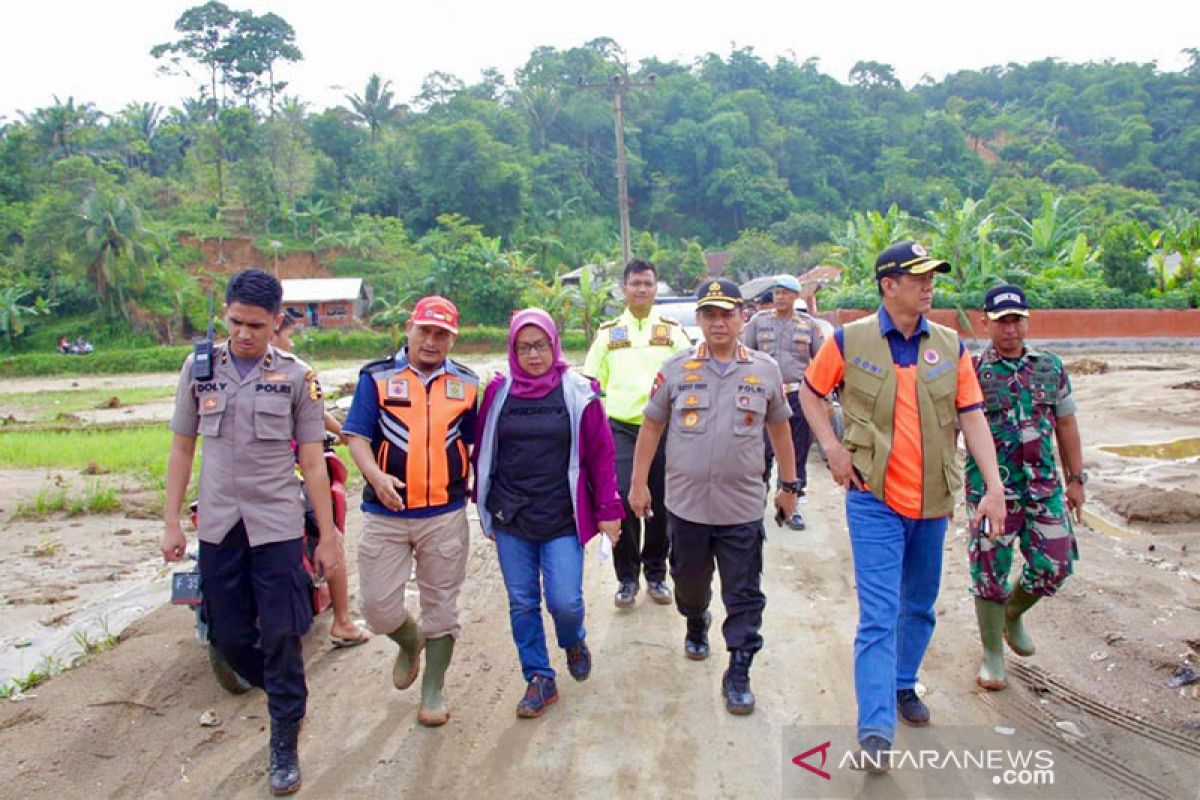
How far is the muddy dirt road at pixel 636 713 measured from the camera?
342 centimetres

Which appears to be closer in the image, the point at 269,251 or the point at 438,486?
the point at 438,486

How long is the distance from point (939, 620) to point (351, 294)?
40.3 m

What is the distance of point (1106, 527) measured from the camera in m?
6.77

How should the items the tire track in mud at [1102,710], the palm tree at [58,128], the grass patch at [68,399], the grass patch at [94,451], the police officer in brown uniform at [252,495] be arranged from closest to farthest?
the police officer in brown uniform at [252,495]
the tire track in mud at [1102,710]
the grass patch at [94,451]
the grass patch at [68,399]
the palm tree at [58,128]

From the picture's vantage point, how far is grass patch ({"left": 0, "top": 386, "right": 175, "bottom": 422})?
64.2ft

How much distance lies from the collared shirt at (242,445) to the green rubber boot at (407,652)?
78cm

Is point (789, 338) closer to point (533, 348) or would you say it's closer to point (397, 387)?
point (533, 348)

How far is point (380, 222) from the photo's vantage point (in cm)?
5478

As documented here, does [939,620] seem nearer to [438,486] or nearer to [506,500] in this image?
[506,500]

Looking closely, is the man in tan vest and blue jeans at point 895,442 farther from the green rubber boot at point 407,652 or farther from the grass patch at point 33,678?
the grass patch at point 33,678

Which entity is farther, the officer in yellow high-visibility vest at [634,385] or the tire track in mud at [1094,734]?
the officer in yellow high-visibility vest at [634,385]

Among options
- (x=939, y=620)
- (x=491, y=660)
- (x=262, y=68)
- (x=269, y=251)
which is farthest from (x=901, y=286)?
(x=262, y=68)

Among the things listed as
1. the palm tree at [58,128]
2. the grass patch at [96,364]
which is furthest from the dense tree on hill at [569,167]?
the grass patch at [96,364]

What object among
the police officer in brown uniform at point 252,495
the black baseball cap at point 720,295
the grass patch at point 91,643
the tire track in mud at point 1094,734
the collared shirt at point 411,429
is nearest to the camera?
the tire track in mud at point 1094,734
